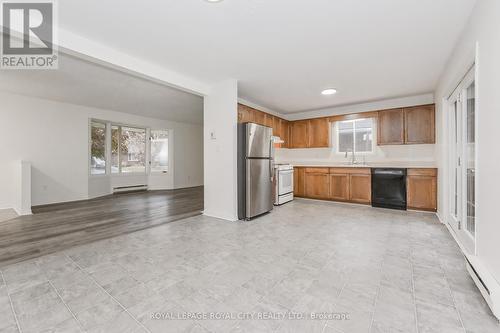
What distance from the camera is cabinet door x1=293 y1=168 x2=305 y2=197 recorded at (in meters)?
6.00

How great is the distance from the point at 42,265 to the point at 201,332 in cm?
201

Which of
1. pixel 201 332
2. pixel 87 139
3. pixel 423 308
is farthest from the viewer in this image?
pixel 87 139

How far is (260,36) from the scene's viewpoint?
258 cm

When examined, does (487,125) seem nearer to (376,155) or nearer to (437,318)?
(437,318)

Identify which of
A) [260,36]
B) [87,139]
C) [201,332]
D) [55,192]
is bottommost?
[201,332]

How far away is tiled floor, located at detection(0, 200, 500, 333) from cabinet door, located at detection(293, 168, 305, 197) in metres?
2.87

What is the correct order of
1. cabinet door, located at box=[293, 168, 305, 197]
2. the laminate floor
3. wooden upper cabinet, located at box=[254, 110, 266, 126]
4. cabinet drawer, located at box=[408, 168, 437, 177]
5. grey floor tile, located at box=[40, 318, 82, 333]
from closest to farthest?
grey floor tile, located at box=[40, 318, 82, 333], the laminate floor, cabinet drawer, located at box=[408, 168, 437, 177], wooden upper cabinet, located at box=[254, 110, 266, 126], cabinet door, located at box=[293, 168, 305, 197]

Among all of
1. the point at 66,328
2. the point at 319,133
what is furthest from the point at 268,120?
the point at 66,328

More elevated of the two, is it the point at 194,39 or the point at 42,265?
the point at 194,39

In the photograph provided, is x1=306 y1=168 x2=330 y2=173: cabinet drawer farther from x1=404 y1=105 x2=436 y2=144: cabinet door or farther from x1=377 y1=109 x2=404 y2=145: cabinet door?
x1=404 y1=105 x2=436 y2=144: cabinet door

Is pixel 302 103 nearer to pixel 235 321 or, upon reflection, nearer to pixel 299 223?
pixel 299 223

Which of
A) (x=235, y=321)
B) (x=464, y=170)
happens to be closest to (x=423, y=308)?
(x=235, y=321)

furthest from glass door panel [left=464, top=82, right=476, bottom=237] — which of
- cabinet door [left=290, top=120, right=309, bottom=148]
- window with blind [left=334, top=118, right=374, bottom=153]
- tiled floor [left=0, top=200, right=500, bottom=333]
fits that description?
cabinet door [left=290, top=120, right=309, bottom=148]

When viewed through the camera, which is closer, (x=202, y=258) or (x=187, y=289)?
(x=187, y=289)
